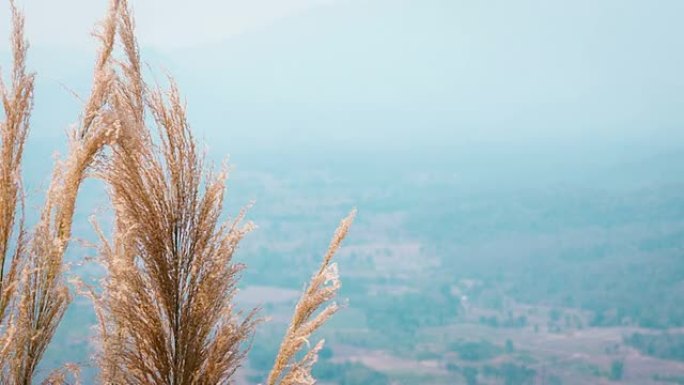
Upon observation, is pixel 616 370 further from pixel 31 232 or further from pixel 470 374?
pixel 31 232

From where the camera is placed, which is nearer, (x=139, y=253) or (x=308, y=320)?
(x=139, y=253)

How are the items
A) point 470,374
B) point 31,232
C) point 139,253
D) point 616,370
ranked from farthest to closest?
point 470,374 → point 616,370 → point 31,232 → point 139,253

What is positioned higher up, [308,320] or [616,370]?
[308,320]

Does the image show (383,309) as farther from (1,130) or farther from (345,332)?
(1,130)

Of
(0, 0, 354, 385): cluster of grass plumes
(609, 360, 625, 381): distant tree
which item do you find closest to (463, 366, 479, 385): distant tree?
(609, 360, 625, 381): distant tree

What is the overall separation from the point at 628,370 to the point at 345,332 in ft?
135

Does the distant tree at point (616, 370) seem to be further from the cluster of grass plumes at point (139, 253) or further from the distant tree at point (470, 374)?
the cluster of grass plumes at point (139, 253)

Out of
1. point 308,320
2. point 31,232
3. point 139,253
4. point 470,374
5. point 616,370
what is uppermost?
point 31,232

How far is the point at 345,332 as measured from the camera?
117 meters

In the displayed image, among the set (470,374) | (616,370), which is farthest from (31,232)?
(616,370)

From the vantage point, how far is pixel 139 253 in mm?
2566

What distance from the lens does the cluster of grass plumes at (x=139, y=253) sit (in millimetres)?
2535

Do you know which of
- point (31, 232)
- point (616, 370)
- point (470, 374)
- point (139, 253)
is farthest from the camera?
point (470, 374)

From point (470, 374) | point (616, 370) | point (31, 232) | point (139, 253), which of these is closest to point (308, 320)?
point (139, 253)
